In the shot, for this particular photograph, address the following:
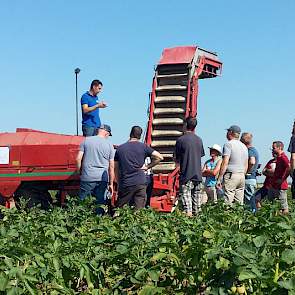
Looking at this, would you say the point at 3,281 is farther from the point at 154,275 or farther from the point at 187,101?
the point at 187,101

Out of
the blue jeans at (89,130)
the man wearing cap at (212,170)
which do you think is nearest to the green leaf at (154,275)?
the blue jeans at (89,130)

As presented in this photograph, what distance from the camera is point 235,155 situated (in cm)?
962

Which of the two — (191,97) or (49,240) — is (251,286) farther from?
(191,97)

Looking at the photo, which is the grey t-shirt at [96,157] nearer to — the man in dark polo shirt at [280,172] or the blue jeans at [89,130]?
the blue jeans at [89,130]

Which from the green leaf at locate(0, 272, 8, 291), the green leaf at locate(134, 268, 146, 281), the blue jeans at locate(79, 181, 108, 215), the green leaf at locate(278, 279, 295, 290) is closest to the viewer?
the green leaf at locate(278, 279, 295, 290)

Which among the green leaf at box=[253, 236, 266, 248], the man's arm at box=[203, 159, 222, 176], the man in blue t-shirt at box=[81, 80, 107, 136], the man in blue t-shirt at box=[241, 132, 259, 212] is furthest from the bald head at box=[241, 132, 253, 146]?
the green leaf at box=[253, 236, 266, 248]

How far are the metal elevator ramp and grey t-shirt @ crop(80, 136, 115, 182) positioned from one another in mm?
4049

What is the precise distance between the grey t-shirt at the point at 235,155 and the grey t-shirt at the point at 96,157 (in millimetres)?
2001

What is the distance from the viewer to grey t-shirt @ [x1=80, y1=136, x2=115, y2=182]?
8.68m

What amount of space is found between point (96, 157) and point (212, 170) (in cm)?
358

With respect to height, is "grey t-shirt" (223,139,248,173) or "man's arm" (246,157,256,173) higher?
"grey t-shirt" (223,139,248,173)

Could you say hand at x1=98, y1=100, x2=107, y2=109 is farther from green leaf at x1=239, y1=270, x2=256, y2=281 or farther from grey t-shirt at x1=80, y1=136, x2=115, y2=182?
green leaf at x1=239, y1=270, x2=256, y2=281

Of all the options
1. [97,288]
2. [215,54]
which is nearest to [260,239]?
[97,288]

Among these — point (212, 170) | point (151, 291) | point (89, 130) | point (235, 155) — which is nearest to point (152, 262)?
point (151, 291)
